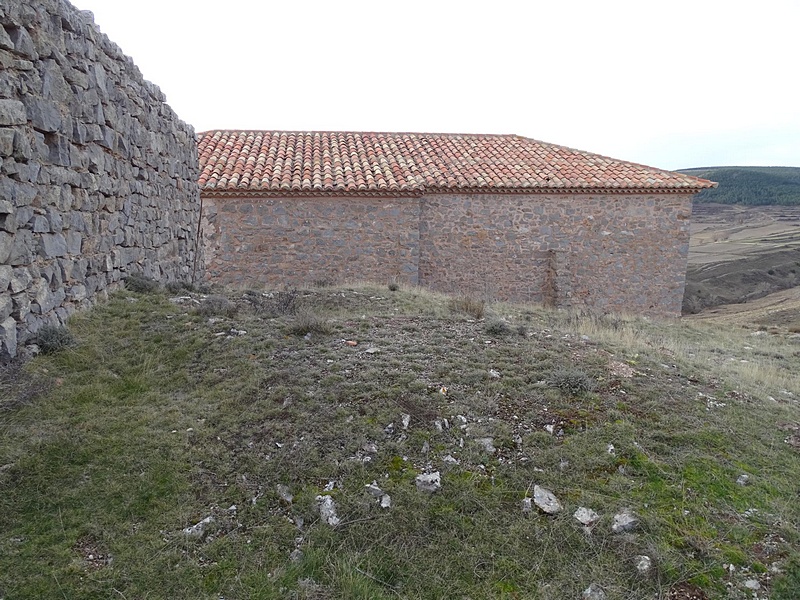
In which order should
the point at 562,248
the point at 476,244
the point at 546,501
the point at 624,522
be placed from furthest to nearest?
the point at 562,248 → the point at 476,244 → the point at 546,501 → the point at 624,522

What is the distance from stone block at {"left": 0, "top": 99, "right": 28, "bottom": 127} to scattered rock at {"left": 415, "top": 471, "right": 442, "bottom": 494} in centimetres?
412

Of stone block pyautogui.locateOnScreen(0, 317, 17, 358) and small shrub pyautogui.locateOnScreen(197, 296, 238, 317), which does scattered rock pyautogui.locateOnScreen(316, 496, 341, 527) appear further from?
small shrub pyautogui.locateOnScreen(197, 296, 238, 317)

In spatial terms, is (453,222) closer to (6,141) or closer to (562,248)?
(562,248)

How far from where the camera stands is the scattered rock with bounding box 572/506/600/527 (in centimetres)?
308

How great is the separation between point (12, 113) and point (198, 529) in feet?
11.7

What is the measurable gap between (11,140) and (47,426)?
2.30m

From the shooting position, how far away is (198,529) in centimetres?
293

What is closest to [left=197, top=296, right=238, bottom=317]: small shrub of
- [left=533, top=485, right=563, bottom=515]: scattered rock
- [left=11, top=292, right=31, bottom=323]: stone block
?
[left=11, top=292, right=31, bottom=323]: stone block

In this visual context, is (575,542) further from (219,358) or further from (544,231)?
(544,231)

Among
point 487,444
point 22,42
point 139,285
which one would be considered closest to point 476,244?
point 139,285

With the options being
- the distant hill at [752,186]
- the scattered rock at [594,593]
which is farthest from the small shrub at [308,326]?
the distant hill at [752,186]

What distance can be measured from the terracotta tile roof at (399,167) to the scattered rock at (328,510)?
9817 millimetres

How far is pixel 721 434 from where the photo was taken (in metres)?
4.13

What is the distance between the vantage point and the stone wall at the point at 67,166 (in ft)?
13.7
